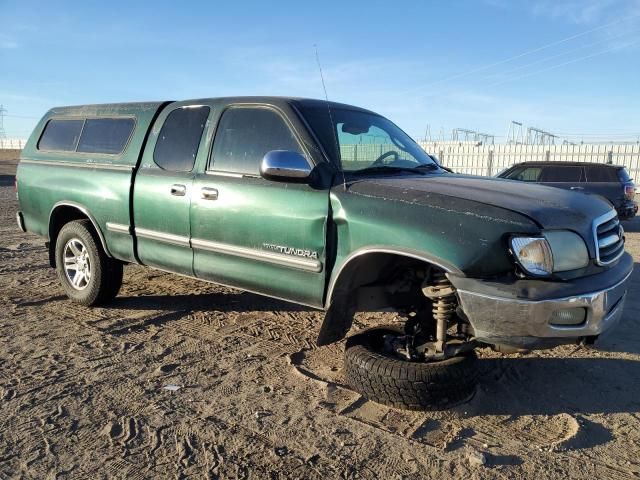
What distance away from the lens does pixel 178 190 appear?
4.23 meters

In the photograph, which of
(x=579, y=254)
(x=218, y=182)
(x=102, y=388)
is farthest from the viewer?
(x=218, y=182)

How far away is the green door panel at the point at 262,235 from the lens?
3.45 meters

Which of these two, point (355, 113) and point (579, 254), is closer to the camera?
point (579, 254)

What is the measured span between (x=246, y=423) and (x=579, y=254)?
2.12m

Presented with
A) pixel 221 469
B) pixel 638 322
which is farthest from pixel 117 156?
Result: pixel 638 322

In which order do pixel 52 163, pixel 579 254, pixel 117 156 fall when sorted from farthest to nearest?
pixel 52 163 → pixel 117 156 → pixel 579 254

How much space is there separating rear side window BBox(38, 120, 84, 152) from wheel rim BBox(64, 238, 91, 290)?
1.02 metres

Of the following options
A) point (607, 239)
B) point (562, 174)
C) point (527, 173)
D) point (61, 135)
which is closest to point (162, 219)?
point (61, 135)

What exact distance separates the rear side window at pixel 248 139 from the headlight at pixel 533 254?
162 cm

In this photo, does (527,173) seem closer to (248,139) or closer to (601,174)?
(601,174)

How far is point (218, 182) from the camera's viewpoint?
4.00 m

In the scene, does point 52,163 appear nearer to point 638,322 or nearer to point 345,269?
point 345,269

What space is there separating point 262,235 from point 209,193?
0.63 metres

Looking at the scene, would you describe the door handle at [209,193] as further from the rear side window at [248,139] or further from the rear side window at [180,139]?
the rear side window at [180,139]
